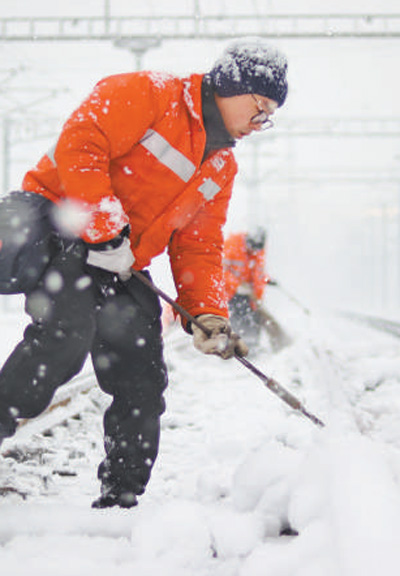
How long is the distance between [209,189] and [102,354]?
2.62ft

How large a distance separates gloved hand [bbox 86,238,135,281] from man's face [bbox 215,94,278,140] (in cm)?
63

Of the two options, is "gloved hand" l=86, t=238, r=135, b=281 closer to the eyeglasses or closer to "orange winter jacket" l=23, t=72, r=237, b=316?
"orange winter jacket" l=23, t=72, r=237, b=316

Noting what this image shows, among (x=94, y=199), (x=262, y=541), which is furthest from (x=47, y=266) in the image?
(x=262, y=541)

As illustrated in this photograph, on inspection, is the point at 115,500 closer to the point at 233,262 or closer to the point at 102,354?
the point at 102,354

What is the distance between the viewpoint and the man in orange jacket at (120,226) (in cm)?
207

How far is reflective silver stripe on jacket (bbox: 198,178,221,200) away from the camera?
2410 millimetres

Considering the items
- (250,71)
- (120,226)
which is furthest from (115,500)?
(250,71)

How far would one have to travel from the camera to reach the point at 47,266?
2205 millimetres

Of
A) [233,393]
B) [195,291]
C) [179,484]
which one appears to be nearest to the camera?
[195,291]

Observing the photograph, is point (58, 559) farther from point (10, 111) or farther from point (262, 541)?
point (10, 111)

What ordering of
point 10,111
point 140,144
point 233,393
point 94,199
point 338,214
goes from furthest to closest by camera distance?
point 338,214, point 10,111, point 233,393, point 140,144, point 94,199

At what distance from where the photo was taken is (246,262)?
822cm

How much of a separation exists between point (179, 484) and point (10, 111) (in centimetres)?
1602

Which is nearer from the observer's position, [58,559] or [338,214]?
[58,559]
